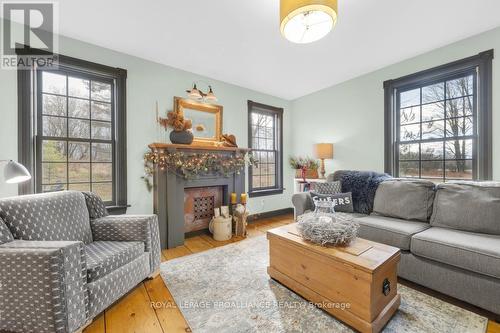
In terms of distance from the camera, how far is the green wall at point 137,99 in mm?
2092

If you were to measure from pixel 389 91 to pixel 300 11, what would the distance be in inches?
95.6

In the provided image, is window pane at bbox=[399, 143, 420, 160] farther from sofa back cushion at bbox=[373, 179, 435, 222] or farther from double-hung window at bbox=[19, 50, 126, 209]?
double-hung window at bbox=[19, 50, 126, 209]

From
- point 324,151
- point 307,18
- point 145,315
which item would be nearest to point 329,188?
point 324,151

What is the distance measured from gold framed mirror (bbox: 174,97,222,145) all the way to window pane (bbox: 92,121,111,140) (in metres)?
0.92

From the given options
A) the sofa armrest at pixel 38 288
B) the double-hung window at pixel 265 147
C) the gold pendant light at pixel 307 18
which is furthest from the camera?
the double-hung window at pixel 265 147

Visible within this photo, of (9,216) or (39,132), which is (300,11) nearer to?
(9,216)

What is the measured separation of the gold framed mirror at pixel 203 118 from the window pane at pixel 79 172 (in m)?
1.38

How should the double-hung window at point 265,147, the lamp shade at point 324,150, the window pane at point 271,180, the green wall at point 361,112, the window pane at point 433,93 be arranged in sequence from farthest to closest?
1. the window pane at point 271,180
2. the double-hung window at point 265,147
3. the lamp shade at point 324,150
4. the window pane at point 433,93
5. the green wall at point 361,112

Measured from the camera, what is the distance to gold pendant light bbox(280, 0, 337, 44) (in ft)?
4.67

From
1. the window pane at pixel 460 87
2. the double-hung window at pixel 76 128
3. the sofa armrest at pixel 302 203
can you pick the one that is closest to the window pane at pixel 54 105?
the double-hung window at pixel 76 128

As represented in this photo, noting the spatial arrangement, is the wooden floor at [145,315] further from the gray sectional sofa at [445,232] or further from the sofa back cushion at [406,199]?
the sofa back cushion at [406,199]

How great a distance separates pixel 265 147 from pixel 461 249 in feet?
10.5

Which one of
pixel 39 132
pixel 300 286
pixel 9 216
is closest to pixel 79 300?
pixel 9 216

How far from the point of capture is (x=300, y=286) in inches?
66.7
